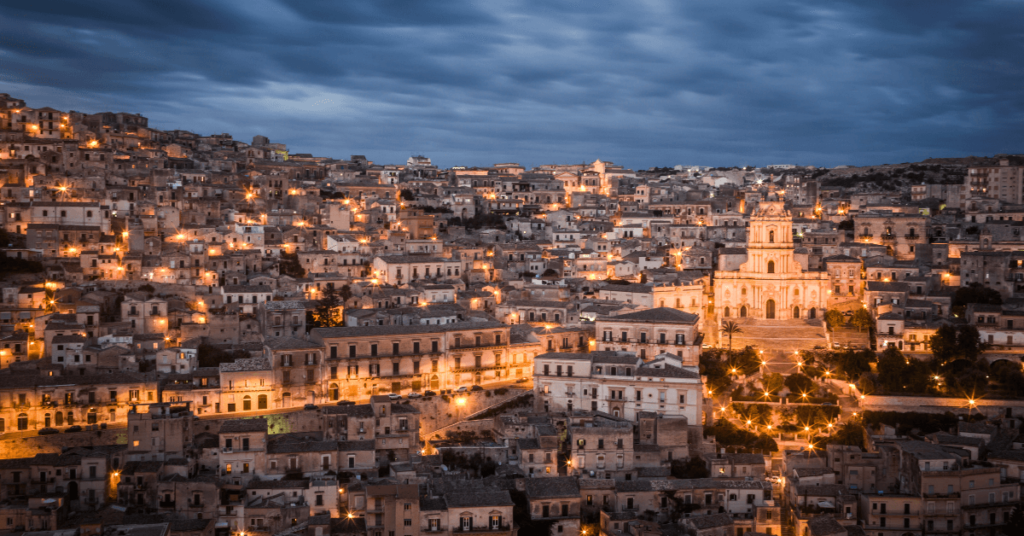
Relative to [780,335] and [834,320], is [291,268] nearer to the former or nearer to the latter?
[780,335]

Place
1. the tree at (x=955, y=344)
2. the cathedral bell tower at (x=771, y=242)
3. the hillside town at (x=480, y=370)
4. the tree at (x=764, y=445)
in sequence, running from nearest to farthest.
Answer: the hillside town at (x=480, y=370) → the tree at (x=764, y=445) → the tree at (x=955, y=344) → the cathedral bell tower at (x=771, y=242)

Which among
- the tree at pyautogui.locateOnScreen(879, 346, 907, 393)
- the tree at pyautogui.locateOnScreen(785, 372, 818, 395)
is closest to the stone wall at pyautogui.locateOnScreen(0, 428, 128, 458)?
the tree at pyautogui.locateOnScreen(785, 372, 818, 395)

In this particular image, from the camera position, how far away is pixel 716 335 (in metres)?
46.3

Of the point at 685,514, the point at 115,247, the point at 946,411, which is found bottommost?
the point at 685,514

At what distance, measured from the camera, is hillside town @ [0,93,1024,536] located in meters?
32.6

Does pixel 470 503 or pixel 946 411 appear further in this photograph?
pixel 946 411

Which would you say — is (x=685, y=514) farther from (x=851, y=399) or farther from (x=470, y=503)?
(x=851, y=399)

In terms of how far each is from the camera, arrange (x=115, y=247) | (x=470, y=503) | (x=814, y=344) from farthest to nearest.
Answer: (x=115, y=247), (x=814, y=344), (x=470, y=503)

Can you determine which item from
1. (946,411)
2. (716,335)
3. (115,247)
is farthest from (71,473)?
(946,411)

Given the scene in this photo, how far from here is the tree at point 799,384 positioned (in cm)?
3947

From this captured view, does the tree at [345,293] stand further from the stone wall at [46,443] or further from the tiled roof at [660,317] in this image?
the stone wall at [46,443]

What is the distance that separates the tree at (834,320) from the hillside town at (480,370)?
0.14 meters

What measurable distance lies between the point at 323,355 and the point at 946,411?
26503mm

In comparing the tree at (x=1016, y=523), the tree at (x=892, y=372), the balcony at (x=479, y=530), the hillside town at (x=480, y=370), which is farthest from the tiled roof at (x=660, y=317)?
the tree at (x=1016, y=523)
